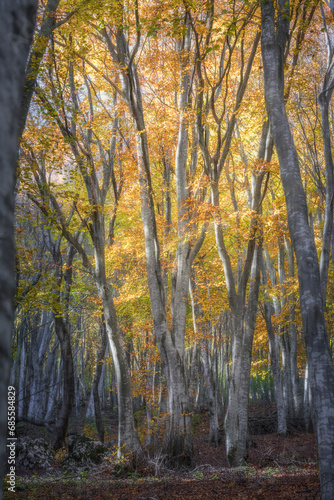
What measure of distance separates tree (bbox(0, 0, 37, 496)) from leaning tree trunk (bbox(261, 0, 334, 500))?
13.4 feet

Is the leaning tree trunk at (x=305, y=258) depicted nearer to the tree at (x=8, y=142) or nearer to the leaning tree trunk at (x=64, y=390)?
the tree at (x=8, y=142)

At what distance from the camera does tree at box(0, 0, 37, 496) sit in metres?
0.81

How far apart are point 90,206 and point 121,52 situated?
4.46 metres

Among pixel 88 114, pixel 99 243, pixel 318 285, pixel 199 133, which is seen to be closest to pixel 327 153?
pixel 199 133

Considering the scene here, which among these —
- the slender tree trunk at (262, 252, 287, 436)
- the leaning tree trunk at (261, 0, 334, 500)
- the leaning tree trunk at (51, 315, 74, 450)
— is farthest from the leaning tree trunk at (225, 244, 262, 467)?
the slender tree trunk at (262, 252, 287, 436)

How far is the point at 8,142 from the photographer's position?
93 cm

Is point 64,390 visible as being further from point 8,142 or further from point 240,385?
point 8,142

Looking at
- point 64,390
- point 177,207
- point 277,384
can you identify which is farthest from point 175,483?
point 277,384

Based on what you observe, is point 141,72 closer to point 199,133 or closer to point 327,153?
point 199,133

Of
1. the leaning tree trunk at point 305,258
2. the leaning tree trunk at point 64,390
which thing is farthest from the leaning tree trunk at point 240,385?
the leaning tree trunk at point 64,390

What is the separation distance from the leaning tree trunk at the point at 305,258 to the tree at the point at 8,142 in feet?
13.4

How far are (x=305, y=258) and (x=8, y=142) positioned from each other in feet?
14.5

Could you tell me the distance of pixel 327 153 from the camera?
29.1 feet

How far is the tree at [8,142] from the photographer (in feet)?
2.66
